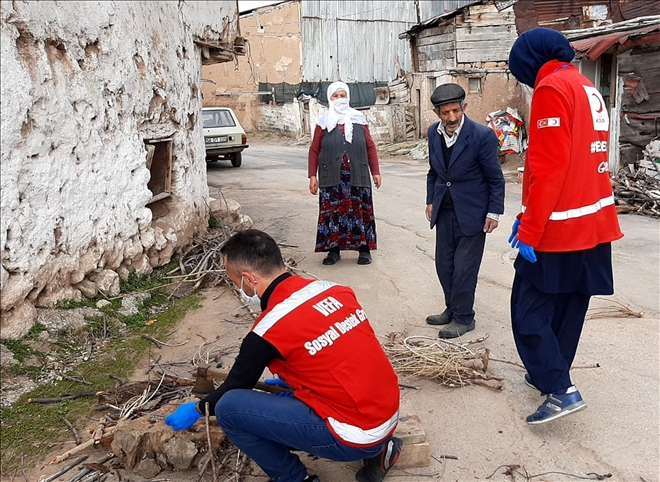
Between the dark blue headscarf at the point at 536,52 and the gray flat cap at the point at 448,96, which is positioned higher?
the dark blue headscarf at the point at 536,52

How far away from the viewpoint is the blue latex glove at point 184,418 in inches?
108

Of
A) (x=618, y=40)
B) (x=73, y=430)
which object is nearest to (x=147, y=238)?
(x=73, y=430)

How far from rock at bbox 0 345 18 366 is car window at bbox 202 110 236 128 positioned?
1138cm

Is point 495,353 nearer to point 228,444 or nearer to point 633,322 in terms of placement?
point 633,322

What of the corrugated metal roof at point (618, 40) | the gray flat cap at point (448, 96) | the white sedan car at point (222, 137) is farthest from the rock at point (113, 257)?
the white sedan car at point (222, 137)

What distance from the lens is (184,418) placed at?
274cm

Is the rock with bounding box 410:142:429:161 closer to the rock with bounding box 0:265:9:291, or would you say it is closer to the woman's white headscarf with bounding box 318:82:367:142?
the woman's white headscarf with bounding box 318:82:367:142

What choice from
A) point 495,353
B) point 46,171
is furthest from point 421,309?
point 46,171

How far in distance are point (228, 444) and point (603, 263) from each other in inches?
85.1

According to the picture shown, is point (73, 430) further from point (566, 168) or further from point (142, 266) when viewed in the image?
point (566, 168)

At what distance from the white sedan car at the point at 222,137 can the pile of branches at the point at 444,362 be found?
10884mm

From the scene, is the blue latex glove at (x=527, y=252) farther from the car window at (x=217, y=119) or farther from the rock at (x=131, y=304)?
the car window at (x=217, y=119)

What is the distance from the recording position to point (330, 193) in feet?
20.2

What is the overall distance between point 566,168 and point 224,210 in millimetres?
4817
